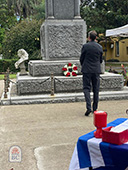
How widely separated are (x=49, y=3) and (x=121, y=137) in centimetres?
740

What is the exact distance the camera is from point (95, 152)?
2379mm

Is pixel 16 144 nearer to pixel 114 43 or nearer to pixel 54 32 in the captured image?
pixel 54 32

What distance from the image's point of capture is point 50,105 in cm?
759

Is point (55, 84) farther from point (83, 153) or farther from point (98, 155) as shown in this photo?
point (98, 155)

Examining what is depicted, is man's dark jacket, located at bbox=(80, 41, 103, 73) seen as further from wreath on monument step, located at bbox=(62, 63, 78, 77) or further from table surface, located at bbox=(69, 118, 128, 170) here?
table surface, located at bbox=(69, 118, 128, 170)

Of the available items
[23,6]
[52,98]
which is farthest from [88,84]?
[23,6]

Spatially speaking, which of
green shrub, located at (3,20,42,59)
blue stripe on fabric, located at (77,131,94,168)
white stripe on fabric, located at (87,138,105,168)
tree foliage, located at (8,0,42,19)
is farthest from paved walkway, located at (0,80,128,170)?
tree foliage, located at (8,0,42,19)

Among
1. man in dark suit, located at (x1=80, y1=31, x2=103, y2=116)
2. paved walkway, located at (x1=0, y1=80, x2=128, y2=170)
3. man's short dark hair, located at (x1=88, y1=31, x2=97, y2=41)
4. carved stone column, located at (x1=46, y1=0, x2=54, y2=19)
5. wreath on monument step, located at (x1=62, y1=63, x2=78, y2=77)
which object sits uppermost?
carved stone column, located at (x1=46, y1=0, x2=54, y2=19)

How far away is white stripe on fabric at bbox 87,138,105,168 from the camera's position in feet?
7.73

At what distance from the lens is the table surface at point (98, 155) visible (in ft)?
7.31

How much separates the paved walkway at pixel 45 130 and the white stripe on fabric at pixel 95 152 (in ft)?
3.74

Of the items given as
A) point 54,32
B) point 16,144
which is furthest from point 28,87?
point 16,144

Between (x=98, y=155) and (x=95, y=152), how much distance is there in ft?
0.12

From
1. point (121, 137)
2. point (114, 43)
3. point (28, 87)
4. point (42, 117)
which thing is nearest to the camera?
point (121, 137)
